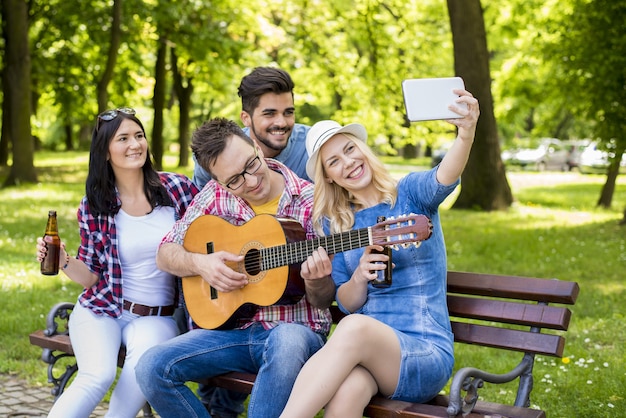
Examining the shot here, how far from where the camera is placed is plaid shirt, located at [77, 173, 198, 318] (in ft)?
13.9

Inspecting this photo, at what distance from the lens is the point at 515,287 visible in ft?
12.3

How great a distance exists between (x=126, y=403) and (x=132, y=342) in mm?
300

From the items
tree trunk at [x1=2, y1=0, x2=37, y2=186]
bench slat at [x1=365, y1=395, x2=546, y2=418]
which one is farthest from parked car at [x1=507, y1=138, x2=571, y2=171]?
bench slat at [x1=365, y1=395, x2=546, y2=418]

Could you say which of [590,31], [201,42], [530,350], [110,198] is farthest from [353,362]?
[201,42]

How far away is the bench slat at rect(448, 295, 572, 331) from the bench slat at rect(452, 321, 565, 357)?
45 millimetres

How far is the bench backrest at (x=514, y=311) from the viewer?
3.58m

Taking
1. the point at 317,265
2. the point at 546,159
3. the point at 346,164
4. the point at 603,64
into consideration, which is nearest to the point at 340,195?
the point at 346,164

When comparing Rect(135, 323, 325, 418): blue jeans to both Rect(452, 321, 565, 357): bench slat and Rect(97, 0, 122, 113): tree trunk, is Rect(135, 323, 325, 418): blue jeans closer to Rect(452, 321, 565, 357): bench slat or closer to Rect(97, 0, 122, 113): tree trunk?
Rect(452, 321, 565, 357): bench slat

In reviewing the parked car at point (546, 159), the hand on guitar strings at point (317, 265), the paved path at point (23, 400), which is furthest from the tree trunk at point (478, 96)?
the parked car at point (546, 159)

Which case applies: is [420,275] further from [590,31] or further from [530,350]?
[590,31]

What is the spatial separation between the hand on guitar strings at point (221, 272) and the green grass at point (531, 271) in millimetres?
1980

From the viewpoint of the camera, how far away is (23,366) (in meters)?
5.66

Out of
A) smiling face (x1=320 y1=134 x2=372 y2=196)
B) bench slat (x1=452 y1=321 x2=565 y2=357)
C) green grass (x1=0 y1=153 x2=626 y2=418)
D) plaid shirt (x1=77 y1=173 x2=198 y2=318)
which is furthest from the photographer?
green grass (x1=0 y1=153 x2=626 y2=418)

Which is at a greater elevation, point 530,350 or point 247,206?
point 247,206
